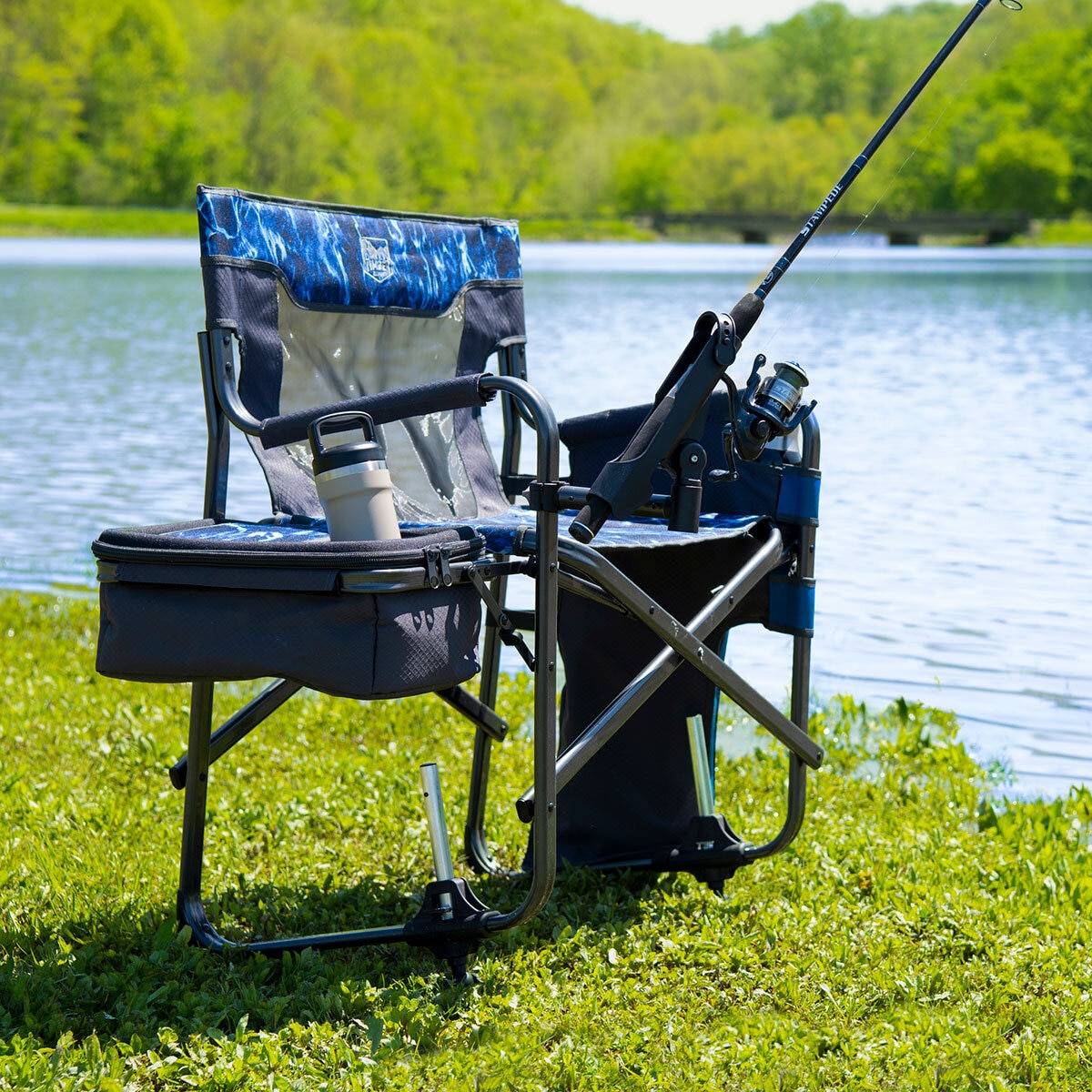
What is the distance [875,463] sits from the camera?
9266 millimetres

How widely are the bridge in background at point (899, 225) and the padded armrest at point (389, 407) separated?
5950cm

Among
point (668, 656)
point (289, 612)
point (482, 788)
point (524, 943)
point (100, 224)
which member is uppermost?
point (100, 224)

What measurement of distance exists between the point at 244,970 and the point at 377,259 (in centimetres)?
139

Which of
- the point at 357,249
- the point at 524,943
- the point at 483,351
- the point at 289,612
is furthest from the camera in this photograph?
the point at 483,351

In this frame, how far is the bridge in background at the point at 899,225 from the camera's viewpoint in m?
64.0

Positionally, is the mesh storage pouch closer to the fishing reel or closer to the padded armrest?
the padded armrest

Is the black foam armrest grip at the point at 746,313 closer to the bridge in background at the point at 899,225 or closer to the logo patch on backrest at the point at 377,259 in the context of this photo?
the logo patch on backrest at the point at 377,259

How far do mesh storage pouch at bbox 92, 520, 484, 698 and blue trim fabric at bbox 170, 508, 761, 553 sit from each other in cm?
12

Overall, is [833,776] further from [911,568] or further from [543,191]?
[543,191]

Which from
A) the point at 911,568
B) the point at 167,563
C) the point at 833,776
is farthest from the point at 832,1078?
the point at 911,568

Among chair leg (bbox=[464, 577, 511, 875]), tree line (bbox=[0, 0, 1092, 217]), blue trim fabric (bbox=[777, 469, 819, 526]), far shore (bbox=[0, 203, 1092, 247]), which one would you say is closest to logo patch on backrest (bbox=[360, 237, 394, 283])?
chair leg (bbox=[464, 577, 511, 875])

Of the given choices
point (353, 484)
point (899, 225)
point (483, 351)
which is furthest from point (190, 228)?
point (353, 484)

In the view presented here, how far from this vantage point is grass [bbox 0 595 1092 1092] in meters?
2.26

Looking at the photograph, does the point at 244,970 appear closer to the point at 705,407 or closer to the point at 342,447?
the point at 342,447
